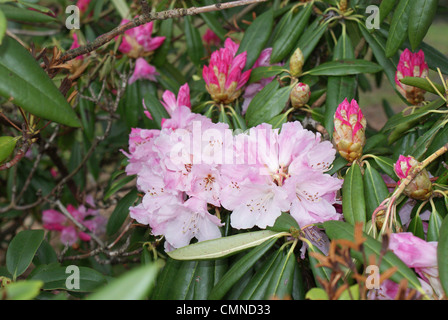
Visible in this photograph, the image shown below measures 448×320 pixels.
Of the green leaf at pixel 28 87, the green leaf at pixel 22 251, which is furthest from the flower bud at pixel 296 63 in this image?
the green leaf at pixel 22 251

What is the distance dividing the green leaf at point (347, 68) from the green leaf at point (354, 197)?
0.32 m

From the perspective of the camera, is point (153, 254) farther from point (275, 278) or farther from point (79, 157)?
point (79, 157)

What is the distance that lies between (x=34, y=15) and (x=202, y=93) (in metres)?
0.54

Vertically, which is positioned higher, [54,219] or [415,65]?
[415,65]

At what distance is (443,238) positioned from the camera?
748 mm

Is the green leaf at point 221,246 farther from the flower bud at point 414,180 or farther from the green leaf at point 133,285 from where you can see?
the green leaf at point 133,285

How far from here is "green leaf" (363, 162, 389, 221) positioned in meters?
0.96

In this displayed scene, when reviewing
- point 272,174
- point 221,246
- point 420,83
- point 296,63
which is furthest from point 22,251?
point 420,83

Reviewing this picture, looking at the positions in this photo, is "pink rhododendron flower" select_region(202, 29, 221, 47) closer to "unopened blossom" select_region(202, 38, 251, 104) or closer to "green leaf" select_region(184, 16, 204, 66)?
"green leaf" select_region(184, 16, 204, 66)

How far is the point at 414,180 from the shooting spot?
90 centimetres

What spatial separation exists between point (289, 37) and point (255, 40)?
105mm

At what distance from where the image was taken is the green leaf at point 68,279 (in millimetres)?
973

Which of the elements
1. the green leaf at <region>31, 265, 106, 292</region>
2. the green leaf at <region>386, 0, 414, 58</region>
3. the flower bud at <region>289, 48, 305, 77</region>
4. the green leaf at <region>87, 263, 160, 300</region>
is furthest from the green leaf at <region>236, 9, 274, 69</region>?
the green leaf at <region>87, 263, 160, 300</region>

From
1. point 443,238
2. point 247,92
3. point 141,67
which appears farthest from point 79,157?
point 443,238
